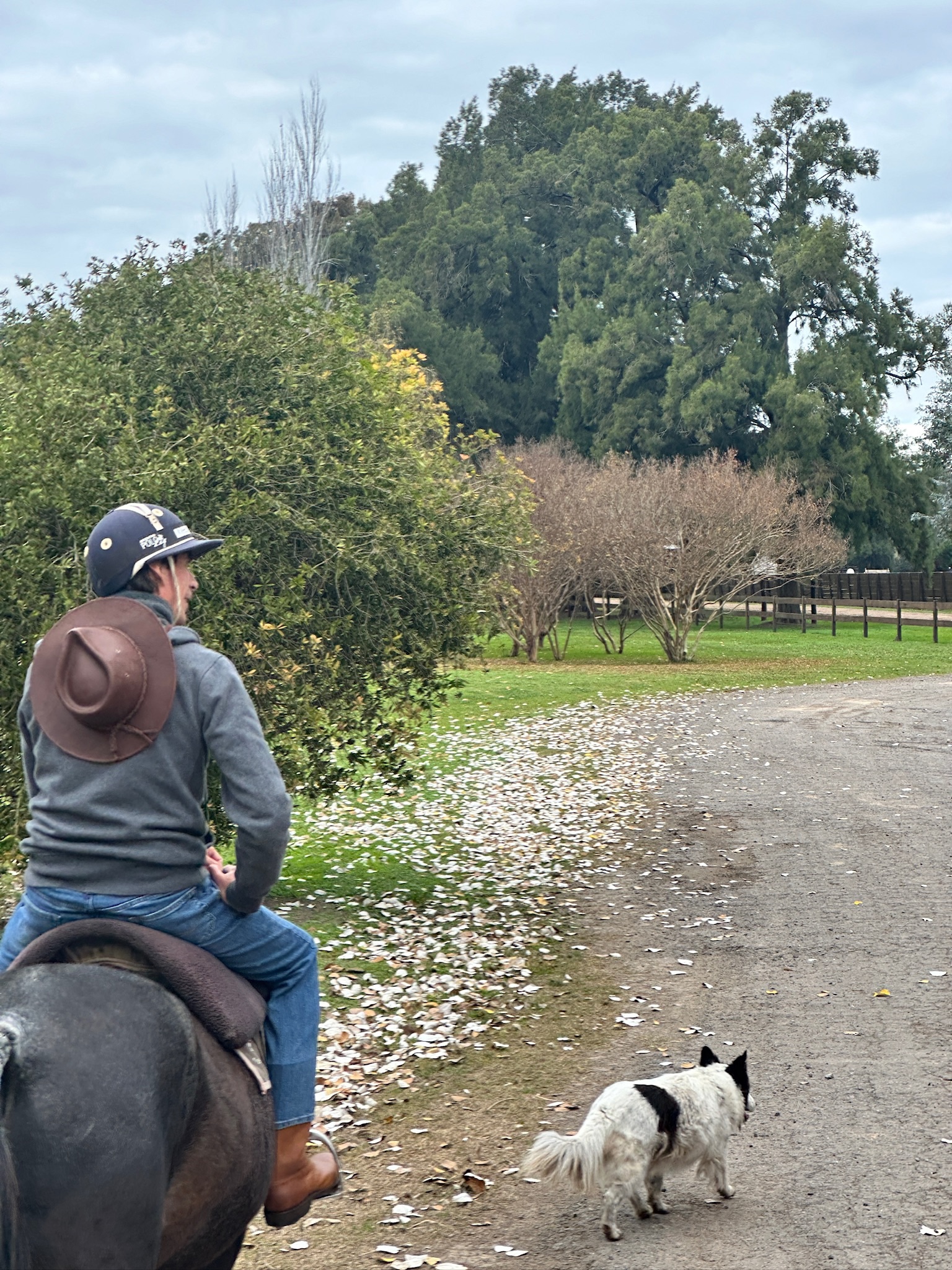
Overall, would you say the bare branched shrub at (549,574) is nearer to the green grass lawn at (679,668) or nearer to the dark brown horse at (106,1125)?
the green grass lawn at (679,668)

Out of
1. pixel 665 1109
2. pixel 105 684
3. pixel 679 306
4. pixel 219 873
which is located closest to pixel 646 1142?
pixel 665 1109

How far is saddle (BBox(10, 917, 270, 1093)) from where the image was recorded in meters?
3.64

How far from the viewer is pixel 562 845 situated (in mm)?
14344

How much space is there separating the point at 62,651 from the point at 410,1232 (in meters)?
3.17

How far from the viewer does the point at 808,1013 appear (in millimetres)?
8578

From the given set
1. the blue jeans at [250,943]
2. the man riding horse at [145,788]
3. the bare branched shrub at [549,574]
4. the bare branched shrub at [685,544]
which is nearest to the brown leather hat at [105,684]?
the man riding horse at [145,788]

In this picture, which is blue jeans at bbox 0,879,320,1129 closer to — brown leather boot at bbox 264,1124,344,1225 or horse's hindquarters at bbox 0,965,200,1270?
brown leather boot at bbox 264,1124,344,1225

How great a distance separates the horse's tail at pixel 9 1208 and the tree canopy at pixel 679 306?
5578 centimetres

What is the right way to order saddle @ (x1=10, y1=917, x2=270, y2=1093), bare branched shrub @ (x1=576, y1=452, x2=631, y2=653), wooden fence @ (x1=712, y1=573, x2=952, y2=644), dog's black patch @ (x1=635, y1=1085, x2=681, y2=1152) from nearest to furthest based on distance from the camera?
saddle @ (x1=10, y1=917, x2=270, y2=1093), dog's black patch @ (x1=635, y1=1085, x2=681, y2=1152), bare branched shrub @ (x1=576, y1=452, x2=631, y2=653), wooden fence @ (x1=712, y1=573, x2=952, y2=644)

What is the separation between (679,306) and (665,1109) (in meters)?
65.3

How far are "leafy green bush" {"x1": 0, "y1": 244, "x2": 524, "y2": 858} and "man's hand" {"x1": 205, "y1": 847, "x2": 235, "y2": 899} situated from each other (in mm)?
5095

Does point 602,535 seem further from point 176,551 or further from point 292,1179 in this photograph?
point 292,1179

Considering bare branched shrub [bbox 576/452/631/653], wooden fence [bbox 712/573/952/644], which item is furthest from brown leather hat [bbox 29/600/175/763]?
wooden fence [bbox 712/573/952/644]

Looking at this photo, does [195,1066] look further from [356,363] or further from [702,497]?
[702,497]
